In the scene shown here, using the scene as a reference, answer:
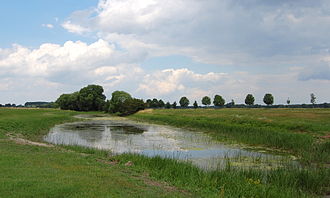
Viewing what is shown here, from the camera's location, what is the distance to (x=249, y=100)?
10231 centimetres

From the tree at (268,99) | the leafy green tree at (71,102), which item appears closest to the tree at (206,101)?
the tree at (268,99)

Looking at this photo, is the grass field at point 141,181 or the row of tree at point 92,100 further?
the row of tree at point 92,100

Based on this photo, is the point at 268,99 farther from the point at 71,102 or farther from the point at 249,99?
the point at 71,102

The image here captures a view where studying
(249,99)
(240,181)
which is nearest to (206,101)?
(249,99)

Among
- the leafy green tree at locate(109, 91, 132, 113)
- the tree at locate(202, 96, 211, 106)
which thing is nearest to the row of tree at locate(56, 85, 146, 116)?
the leafy green tree at locate(109, 91, 132, 113)

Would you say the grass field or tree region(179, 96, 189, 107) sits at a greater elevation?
tree region(179, 96, 189, 107)

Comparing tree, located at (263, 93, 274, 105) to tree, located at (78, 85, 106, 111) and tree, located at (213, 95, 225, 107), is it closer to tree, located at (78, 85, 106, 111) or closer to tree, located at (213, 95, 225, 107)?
tree, located at (213, 95, 225, 107)

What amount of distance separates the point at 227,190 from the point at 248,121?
89.7ft

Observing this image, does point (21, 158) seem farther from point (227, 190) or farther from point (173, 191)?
point (227, 190)

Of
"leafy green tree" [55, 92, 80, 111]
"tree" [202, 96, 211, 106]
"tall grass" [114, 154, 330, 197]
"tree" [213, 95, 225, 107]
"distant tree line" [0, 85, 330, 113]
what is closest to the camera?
"tall grass" [114, 154, 330, 197]

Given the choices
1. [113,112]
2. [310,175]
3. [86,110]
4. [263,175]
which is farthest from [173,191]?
[86,110]

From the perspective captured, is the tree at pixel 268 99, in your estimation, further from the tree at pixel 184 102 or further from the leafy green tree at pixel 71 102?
the leafy green tree at pixel 71 102

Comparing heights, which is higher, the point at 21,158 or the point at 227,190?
the point at 21,158

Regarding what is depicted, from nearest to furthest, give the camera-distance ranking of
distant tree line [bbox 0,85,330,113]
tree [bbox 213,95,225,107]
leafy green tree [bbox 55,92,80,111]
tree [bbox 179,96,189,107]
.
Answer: distant tree line [bbox 0,85,330,113] → tree [bbox 213,95,225,107] → leafy green tree [bbox 55,92,80,111] → tree [bbox 179,96,189,107]
